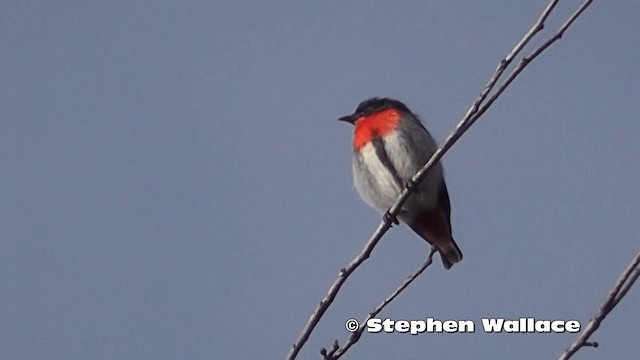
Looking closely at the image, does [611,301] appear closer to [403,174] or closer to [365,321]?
[365,321]

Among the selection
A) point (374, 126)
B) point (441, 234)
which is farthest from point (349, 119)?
point (441, 234)

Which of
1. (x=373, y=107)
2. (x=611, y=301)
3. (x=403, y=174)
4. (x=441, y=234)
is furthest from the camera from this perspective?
(x=373, y=107)

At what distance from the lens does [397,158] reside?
721 cm

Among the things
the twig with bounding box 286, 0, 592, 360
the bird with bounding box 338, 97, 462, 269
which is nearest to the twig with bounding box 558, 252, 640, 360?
the twig with bounding box 286, 0, 592, 360

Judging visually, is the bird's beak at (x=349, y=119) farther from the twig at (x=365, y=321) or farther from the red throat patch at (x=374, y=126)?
the twig at (x=365, y=321)

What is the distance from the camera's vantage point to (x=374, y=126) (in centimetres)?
770

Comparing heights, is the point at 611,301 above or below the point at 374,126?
Result: below

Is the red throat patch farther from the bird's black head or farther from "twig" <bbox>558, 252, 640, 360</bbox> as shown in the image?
"twig" <bbox>558, 252, 640, 360</bbox>

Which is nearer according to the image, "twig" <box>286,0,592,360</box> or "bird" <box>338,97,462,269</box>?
"twig" <box>286,0,592,360</box>

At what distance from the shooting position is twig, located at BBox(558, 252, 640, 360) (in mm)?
3020

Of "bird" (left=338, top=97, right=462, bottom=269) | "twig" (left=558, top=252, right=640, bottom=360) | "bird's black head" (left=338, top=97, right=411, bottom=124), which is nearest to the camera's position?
"twig" (left=558, top=252, right=640, bottom=360)

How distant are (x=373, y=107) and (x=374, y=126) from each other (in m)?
0.59

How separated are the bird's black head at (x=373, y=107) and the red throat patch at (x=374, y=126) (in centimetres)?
12

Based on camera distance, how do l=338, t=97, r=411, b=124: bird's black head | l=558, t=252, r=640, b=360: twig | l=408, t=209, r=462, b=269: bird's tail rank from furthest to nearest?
l=338, t=97, r=411, b=124: bird's black head, l=408, t=209, r=462, b=269: bird's tail, l=558, t=252, r=640, b=360: twig
